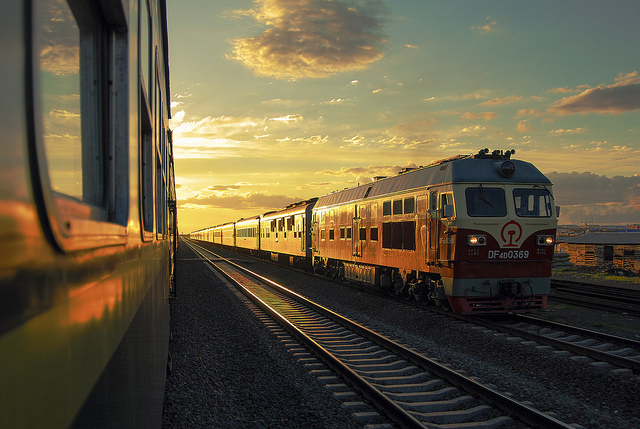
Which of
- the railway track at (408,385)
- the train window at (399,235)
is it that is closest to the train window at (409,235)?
the train window at (399,235)

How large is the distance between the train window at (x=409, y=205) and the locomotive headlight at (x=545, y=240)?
2908 mm

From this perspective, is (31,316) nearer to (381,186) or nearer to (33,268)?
(33,268)

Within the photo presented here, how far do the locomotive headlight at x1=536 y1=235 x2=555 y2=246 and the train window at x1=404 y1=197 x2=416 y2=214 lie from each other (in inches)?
114

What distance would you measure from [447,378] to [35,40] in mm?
6696

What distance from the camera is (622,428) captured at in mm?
5211

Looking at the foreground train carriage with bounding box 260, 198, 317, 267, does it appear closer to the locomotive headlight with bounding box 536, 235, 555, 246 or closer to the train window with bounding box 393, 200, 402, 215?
the train window with bounding box 393, 200, 402, 215

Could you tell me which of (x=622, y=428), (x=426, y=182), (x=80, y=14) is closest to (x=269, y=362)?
(x=622, y=428)

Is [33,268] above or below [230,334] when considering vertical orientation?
above

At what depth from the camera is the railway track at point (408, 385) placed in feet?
17.3

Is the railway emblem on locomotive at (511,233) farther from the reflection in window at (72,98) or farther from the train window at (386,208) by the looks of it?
the reflection in window at (72,98)

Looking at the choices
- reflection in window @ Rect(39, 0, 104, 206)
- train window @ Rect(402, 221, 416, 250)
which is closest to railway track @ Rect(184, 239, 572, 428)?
train window @ Rect(402, 221, 416, 250)

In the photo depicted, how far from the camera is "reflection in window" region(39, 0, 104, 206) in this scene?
3.61 feet

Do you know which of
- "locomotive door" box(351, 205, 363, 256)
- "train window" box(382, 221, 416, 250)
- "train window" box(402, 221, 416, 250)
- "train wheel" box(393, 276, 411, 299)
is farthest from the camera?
"locomotive door" box(351, 205, 363, 256)

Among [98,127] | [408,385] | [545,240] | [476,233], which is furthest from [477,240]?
[98,127]
